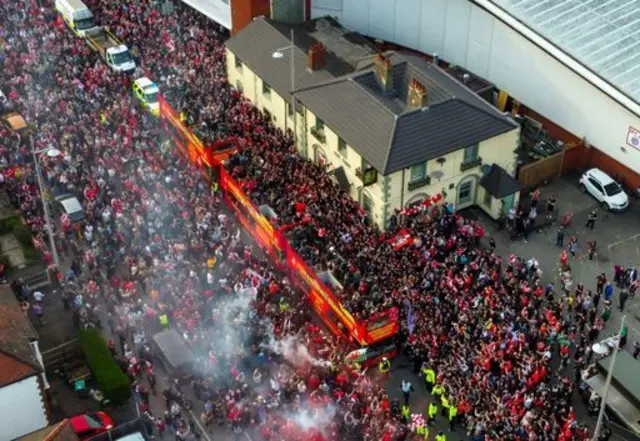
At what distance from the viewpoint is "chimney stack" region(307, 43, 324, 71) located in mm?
47250

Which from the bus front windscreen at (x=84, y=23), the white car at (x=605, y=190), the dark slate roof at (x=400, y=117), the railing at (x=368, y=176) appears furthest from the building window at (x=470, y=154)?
the bus front windscreen at (x=84, y=23)

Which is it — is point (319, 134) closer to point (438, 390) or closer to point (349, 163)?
point (349, 163)

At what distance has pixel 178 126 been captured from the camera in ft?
158

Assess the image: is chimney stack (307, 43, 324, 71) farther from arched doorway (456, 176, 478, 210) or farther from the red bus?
arched doorway (456, 176, 478, 210)

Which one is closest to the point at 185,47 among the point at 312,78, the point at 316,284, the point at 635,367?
the point at 312,78

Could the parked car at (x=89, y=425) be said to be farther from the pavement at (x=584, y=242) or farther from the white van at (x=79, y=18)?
the white van at (x=79, y=18)

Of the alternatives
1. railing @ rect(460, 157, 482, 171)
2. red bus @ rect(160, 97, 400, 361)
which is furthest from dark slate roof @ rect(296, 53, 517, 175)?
red bus @ rect(160, 97, 400, 361)

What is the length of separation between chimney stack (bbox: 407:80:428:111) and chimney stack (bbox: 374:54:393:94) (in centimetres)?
124

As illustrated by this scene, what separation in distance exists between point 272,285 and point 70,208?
11466 millimetres

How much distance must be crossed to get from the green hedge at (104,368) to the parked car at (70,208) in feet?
27.0

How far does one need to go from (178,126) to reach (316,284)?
48.1ft

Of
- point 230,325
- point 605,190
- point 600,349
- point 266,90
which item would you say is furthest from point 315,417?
point 266,90

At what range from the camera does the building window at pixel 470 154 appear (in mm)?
43312

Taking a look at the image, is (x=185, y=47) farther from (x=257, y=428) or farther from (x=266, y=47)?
(x=257, y=428)
